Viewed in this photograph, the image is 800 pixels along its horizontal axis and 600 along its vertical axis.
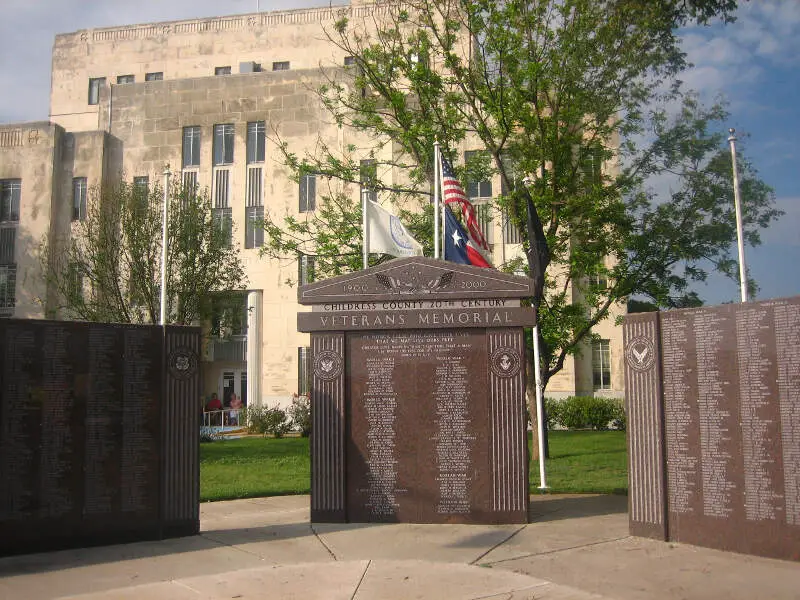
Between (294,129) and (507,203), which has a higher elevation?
(294,129)

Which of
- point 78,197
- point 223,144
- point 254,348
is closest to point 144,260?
point 254,348

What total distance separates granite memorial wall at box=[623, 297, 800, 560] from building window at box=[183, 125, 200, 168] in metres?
31.3

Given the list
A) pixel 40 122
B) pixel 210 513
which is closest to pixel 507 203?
pixel 210 513

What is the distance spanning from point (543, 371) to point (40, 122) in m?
29.4

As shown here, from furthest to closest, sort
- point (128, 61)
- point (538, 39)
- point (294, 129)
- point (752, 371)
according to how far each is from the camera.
Answer: point (128, 61), point (294, 129), point (538, 39), point (752, 371)

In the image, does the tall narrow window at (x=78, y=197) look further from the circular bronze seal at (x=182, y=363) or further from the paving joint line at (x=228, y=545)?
the paving joint line at (x=228, y=545)

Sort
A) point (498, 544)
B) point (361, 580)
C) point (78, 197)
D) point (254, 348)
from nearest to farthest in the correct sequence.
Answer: point (361, 580) < point (498, 544) < point (254, 348) < point (78, 197)

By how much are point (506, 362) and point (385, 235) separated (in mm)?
4929

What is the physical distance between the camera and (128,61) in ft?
159

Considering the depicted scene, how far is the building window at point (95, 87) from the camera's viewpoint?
4859cm

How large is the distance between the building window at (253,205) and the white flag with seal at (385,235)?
2255 centimetres

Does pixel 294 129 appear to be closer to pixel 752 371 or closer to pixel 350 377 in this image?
pixel 350 377

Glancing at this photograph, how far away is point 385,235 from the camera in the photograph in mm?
14008

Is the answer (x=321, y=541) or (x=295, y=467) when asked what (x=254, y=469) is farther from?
(x=321, y=541)
